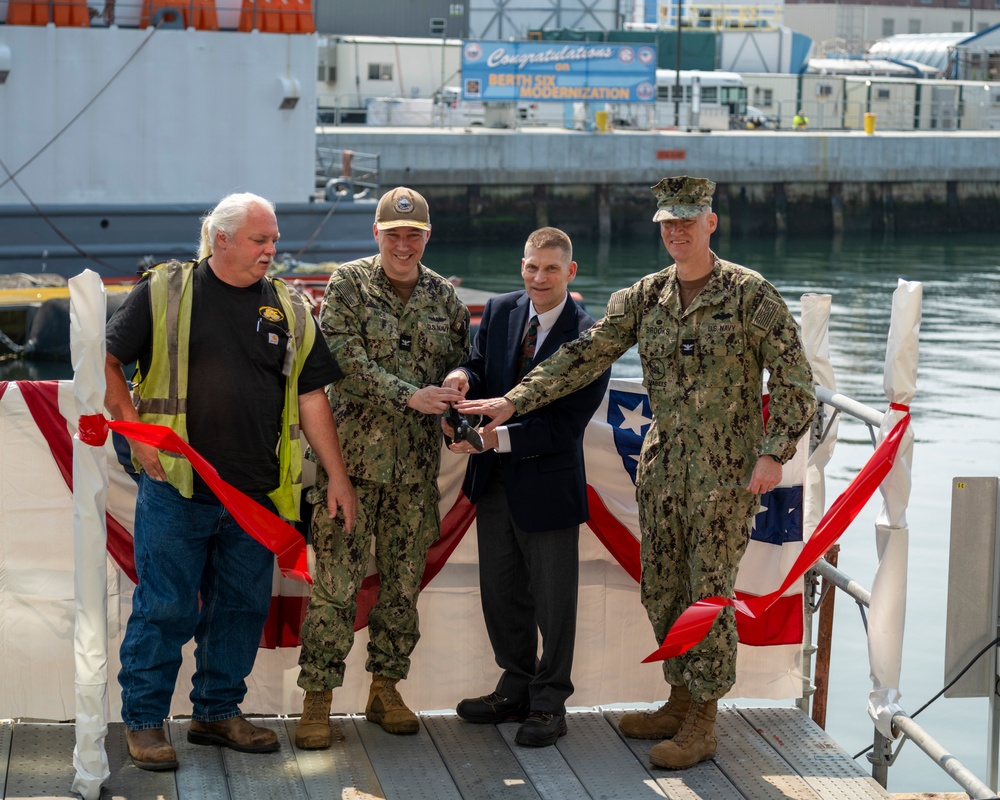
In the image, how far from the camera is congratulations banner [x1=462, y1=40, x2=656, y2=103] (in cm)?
3194

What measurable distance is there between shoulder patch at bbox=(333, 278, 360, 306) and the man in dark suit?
38cm

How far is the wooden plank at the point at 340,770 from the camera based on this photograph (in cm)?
375

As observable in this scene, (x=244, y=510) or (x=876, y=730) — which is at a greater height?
(x=244, y=510)

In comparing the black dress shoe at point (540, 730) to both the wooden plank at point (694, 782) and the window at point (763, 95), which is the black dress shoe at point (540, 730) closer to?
the wooden plank at point (694, 782)

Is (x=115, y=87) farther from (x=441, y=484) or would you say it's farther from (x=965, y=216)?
(x=965, y=216)

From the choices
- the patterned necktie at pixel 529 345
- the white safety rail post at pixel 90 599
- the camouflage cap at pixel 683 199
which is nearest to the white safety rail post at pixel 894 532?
the camouflage cap at pixel 683 199

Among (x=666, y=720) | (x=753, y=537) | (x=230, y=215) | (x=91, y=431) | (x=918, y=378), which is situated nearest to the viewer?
(x=91, y=431)

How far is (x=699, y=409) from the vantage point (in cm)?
390

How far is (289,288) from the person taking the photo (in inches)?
157

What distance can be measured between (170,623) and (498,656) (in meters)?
1.06

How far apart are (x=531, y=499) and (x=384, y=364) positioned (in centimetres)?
60

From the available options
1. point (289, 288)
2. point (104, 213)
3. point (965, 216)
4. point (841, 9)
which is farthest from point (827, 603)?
point (841, 9)

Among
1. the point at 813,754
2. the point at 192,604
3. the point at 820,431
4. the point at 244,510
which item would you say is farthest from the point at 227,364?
the point at 813,754

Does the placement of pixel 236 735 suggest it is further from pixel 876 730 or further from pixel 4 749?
pixel 876 730
